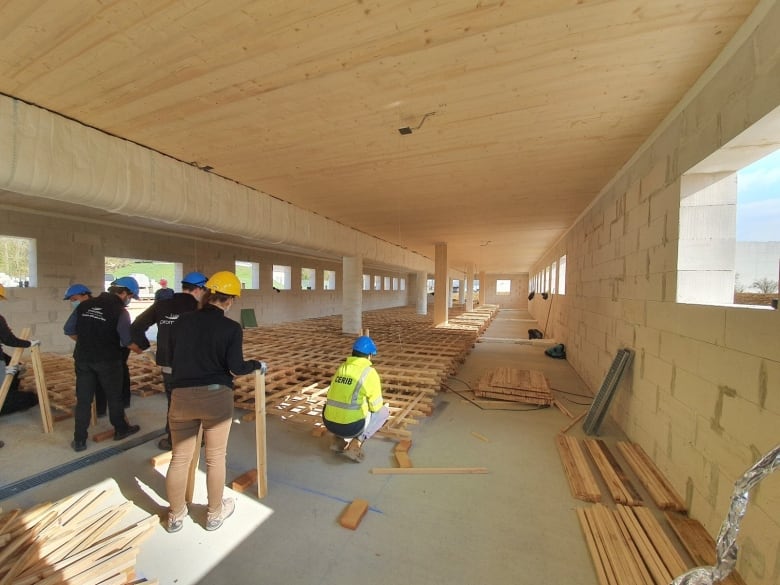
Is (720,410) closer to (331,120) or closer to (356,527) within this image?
(356,527)

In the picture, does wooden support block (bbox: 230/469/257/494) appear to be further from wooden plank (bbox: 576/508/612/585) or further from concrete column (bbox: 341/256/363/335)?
concrete column (bbox: 341/256/363/335)

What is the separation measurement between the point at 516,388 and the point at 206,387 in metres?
4.82

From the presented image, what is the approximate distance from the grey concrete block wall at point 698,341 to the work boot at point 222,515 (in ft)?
11.4

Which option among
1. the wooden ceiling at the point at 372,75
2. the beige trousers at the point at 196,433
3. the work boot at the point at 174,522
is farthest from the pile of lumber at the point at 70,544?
the wooden ceiling at the point at 372,75

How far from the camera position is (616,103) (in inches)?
127

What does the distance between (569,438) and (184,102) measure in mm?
5613

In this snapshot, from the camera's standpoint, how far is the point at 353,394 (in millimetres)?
3277

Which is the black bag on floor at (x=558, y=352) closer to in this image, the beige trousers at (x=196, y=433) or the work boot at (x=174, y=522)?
the beige trousers at (x=196, y=433)

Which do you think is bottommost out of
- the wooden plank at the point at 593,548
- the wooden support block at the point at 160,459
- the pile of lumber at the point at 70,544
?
the wooden support block at the point at 160,459

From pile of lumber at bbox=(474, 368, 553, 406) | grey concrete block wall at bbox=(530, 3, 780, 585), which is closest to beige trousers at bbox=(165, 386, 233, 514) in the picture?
grey concrete block wall at bbox=(530, 3, 780, 585)

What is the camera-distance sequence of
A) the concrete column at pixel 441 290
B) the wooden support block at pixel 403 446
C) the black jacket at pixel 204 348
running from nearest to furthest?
the black jacket at pixel 204 348 < the wooden support block at pixel 403 446 < the concrete column at pixel 441 290

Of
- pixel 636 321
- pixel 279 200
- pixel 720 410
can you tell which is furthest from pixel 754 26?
pixel 279 200

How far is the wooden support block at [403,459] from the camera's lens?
11.1 feet

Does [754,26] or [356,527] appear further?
[356,527]
